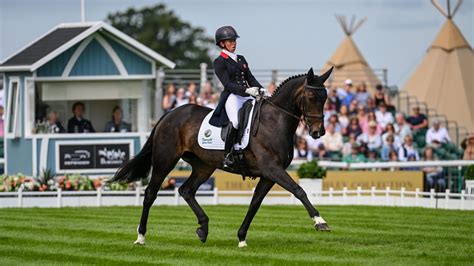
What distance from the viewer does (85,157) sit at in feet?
102

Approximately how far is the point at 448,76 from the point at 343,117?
12.0 metres

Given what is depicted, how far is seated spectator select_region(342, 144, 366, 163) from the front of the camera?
30.9 metres

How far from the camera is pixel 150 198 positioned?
17.5m

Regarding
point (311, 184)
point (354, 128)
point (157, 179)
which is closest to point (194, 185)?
point (157, 179)

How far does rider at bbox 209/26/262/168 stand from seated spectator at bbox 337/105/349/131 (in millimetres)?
17070

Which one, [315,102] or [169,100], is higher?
[169,100]

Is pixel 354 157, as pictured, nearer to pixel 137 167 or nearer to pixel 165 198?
pixel 165 198

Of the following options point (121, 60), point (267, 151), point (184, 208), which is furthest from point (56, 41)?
point (267, 151)

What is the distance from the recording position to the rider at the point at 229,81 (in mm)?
16734

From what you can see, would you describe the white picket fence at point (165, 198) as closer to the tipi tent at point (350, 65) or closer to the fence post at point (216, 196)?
the fence post at point (216, 196)

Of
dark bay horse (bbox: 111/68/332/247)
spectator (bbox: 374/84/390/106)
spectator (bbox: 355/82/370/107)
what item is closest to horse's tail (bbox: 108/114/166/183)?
dark bay horse (bbox: 111/68/332/247)

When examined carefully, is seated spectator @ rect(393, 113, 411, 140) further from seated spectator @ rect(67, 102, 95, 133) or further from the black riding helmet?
the black riding helmet

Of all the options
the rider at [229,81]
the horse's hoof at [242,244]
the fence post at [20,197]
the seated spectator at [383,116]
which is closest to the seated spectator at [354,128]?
the seated spectator at [383,116]

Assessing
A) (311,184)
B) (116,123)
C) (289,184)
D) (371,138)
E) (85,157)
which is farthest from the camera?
(371,138)
